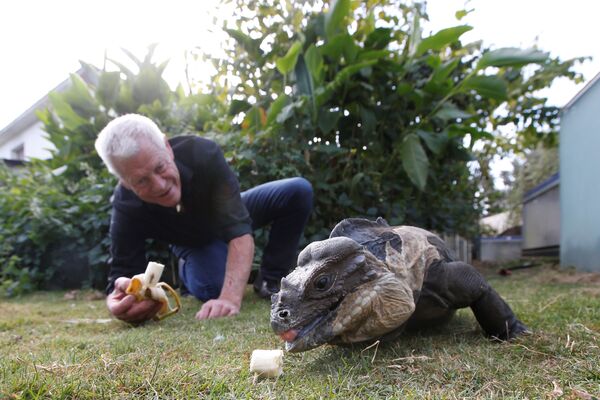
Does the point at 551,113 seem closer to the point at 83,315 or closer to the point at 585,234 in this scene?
the point at 585,234

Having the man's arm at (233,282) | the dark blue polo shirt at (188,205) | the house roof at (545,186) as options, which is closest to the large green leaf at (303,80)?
the dark blue polo shirt at (188,205)

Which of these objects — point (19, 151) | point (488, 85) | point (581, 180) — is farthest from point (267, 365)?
point (19, 151)

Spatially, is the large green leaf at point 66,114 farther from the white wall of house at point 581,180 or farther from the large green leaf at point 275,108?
the white wall of house at point 581,180

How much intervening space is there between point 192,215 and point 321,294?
1.79 m

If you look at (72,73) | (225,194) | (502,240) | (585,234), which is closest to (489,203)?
(502,240)

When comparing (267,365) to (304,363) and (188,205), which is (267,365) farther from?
Result: (188,205)

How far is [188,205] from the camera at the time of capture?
2.84 meters

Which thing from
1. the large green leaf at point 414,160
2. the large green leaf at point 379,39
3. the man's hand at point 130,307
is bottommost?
the man's hand at point 130,307

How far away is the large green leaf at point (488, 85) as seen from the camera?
3.96 meters

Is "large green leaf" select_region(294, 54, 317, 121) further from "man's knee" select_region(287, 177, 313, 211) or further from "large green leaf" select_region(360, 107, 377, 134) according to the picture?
"man's knee" select_region(287, 177, 313, 211)

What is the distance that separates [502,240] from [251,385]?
6.90 m

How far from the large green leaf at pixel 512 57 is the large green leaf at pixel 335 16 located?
4.14ft

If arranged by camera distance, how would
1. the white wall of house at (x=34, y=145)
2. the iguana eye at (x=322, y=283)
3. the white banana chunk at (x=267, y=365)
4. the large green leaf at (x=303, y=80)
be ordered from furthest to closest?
the white wall of house at (x=34, y=145) < the large green leaf at (x=303, y=80) < the iguana eye at (x=322, y=283) < the white banana chunk at (x=267, y=365)

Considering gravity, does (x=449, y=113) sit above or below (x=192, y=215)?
above
